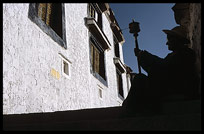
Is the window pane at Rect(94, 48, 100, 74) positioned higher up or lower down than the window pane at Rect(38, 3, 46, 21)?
lower down

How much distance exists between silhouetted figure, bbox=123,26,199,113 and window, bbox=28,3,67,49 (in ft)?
11.8

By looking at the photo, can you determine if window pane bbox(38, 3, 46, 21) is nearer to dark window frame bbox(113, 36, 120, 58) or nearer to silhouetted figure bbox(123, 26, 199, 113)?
silhouetted figure bbox(123, 26, 199, 113)

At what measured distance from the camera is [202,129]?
1.74 m

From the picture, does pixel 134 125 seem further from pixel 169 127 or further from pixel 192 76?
pixel 192 76

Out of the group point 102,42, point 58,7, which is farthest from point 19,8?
point 102,42

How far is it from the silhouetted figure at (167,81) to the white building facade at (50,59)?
2.46m

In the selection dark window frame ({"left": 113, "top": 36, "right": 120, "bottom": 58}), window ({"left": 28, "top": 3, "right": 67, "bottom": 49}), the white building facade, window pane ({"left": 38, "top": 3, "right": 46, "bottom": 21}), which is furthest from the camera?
dark window frame ({"left": 113, "top": 36, "right": 120, "bottom": 58})

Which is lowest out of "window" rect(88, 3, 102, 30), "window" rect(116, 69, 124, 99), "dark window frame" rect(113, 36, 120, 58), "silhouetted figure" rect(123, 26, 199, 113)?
"silhouetted figure" rect(123, 26, 199, 113)

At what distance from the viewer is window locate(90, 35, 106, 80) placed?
925cm

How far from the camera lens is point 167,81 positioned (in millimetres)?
2359

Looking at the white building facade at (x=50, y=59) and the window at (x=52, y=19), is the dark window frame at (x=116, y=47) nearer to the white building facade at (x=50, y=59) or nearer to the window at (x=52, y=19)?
the white building facade at (x=50, y=59)

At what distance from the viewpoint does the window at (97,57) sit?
9252 millimetres

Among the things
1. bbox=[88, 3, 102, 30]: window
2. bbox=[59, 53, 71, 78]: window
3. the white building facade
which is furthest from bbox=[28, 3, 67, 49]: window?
bbox=[88, 3, 102, 30]: window

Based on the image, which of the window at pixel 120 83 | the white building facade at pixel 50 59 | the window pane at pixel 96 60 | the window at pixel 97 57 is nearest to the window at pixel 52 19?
the white building facade at pixel 50 59
